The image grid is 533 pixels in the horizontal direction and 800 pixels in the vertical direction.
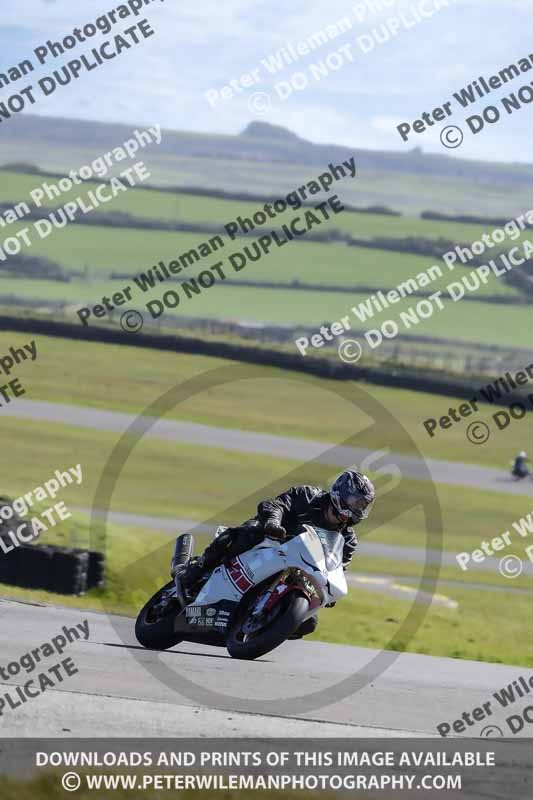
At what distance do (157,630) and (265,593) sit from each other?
1478 mm

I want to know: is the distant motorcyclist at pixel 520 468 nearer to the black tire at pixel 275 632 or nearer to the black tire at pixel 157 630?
the black tire at pixel 157 630

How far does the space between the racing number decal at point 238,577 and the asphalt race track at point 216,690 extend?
0.73 metres

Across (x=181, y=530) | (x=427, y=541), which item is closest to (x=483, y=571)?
(x=427, y=541)

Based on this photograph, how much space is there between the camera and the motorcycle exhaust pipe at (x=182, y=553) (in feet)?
35.9

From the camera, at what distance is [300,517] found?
33.6 feet

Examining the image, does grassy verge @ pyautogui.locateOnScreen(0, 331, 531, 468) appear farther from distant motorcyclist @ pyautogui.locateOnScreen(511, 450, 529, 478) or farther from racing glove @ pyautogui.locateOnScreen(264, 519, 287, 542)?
racing glove @ pyautogui.locateOnScreen(264, 519, 287, 542)

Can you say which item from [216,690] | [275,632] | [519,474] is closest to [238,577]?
[275,632]

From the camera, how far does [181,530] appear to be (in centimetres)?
2695

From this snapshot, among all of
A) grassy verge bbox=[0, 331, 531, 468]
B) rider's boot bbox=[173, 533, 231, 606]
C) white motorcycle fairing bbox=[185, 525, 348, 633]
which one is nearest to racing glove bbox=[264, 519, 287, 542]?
white motorcycle fairing bbox=[185, 525, 348, 633]

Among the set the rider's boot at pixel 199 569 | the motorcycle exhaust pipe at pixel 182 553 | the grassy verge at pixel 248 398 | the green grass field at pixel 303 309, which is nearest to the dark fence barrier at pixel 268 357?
the grassy verge at pixel 248 398

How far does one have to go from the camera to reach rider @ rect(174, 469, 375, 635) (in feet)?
32.9

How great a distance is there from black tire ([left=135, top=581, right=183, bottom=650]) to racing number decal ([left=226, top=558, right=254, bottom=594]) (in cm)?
80

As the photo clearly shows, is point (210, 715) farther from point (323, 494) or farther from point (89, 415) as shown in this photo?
point (89, 415)

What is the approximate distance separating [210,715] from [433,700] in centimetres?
233
